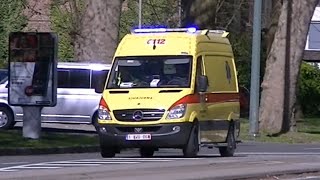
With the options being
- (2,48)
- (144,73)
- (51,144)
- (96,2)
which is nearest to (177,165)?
(144,73)

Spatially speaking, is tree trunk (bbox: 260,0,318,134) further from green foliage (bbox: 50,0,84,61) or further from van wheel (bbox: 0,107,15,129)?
green foliage (bbox: 50,0,84,61)

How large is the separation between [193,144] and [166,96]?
1.14 meters

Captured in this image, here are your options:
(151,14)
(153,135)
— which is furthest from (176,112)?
(151,14)

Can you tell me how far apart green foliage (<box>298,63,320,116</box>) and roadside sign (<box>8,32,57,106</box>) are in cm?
3542

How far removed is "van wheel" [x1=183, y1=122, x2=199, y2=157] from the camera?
21.8m

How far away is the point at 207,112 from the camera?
899 inches

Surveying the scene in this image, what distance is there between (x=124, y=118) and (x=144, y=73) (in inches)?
46.8

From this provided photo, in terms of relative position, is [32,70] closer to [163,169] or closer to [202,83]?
[202,83]

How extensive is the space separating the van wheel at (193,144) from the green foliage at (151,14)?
3091 cm

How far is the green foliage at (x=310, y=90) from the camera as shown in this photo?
201 ft


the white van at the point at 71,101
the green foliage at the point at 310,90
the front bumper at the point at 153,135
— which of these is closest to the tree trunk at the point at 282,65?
the white van at the point at 71,101

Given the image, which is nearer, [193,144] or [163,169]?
[163,169]

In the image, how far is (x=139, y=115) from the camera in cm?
2158

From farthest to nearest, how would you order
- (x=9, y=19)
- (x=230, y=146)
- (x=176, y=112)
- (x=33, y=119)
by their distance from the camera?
(x=9, y=19)
(x=33, y=119)
(x=230, y=146)
(x=176, y=112)
